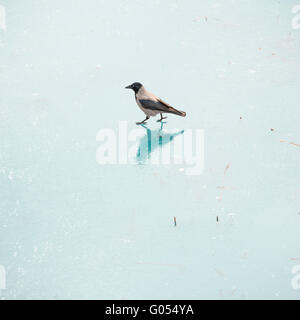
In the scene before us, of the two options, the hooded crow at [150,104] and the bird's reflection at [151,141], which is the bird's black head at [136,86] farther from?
the bird's reflection at [151,141]

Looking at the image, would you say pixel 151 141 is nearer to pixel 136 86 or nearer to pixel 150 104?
pixel 150 104

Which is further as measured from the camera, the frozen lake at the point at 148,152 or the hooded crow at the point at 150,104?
the hooded crow at the point at 150,104

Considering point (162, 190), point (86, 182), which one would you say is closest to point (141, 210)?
point (162, 190)

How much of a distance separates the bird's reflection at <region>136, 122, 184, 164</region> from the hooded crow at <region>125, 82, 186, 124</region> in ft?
0.36

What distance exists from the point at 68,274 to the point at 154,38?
197 cm

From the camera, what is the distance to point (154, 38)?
3.34 metres

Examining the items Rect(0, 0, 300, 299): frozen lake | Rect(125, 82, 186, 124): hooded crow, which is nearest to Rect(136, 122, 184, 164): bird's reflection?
Rect(0, 0, 300, 299): frozen lake

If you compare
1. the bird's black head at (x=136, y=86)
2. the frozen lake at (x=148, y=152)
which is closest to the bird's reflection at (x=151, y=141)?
the frozen lake at (x=148, y=152)

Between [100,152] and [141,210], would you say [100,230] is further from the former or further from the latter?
[100,152]

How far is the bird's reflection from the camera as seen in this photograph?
2582 millimetres

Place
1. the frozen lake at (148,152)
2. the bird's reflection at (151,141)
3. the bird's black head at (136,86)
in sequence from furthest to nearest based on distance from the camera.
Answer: the bird's black head at (136,86), the bird's reflection at (151,141), the frozen lake at (148,152)

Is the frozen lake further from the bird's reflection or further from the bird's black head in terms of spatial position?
the bird's black head

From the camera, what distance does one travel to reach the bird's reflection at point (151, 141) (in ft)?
8.47

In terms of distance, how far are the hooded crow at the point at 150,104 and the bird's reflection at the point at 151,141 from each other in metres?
0.11
